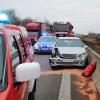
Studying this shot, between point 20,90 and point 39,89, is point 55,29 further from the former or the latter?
point 20,90

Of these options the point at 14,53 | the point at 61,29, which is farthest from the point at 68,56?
the point at 61,29

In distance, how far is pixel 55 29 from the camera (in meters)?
61.2

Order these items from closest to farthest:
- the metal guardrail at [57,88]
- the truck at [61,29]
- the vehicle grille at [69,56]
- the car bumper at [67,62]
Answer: the metal guardrail at [57,88] → the car bumper at [67,62] → the vehicle grille at [69,56] → the truck at [61,29]

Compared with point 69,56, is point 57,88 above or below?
above

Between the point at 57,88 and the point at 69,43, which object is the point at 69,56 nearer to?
the point at 69,43

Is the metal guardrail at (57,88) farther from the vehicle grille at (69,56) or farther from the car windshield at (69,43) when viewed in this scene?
the car windshield at (69,43)

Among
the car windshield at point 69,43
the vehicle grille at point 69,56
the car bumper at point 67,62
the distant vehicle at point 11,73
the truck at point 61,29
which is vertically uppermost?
the distant vehicle at point 11,73

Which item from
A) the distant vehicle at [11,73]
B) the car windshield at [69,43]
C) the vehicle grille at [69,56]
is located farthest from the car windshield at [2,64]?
the car windshield at [69,43]

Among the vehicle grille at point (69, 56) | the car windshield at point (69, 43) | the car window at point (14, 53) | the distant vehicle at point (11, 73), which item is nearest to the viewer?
the distant vehicle at point (11, 73)

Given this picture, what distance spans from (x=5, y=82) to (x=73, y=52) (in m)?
15.9

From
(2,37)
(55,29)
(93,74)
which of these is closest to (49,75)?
(93,74)

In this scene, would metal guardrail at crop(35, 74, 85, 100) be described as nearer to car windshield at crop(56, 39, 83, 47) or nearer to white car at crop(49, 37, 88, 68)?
white car at crop(49, 37, 88, 68)

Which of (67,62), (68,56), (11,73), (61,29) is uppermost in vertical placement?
(11,73)

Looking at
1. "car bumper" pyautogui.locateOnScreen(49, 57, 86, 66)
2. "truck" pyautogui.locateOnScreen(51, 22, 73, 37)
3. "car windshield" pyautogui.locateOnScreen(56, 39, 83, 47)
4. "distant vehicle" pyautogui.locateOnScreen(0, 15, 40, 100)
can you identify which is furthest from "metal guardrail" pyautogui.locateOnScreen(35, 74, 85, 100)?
"truck" pyautogui.locateOnScreen(51, 22, 73, 37)
